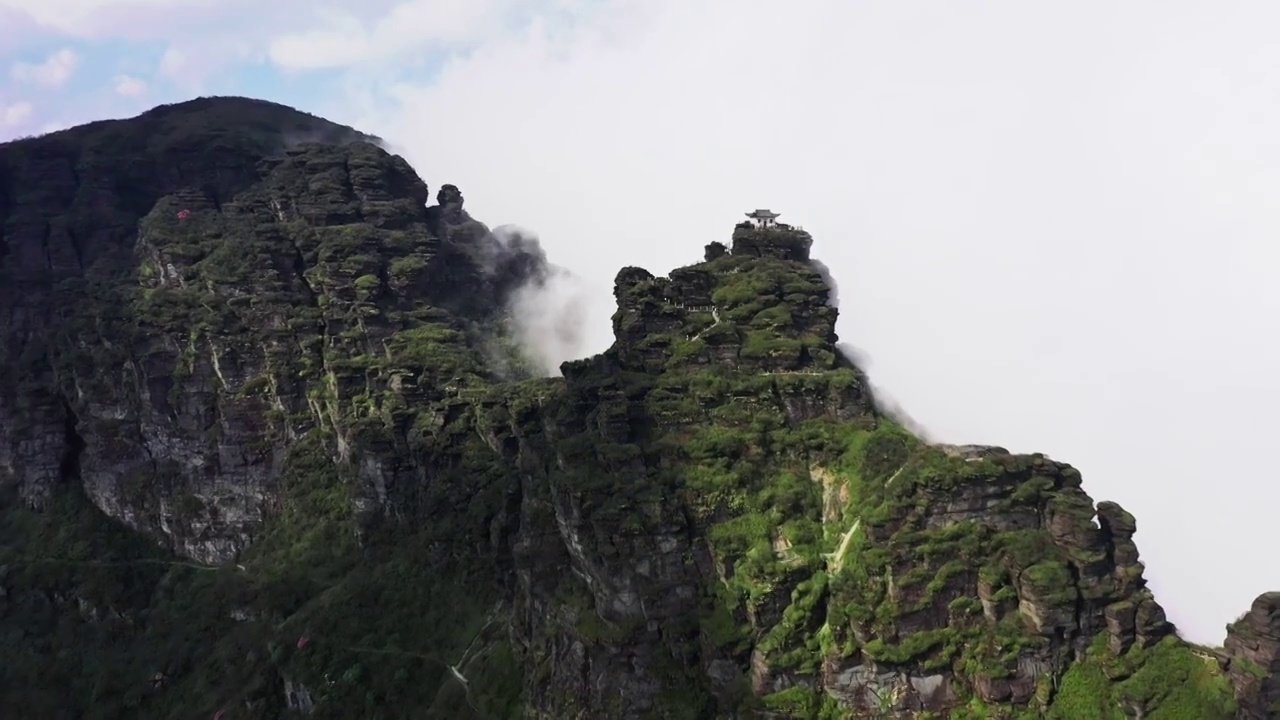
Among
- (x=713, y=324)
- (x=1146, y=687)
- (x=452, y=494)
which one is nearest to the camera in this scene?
(x=1146, y=687)

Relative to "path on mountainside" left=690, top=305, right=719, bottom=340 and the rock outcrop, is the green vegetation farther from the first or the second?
"path on mountainside" left=690, top=305, right=719, bottom=340

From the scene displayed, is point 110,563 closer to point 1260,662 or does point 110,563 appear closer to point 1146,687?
point 1146,687

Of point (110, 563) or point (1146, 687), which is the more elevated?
point (1146, 687)

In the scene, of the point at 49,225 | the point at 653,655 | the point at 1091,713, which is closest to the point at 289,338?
the point at 49,225

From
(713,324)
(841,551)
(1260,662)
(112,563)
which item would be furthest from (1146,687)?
(112,563)

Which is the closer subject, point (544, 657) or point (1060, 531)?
point (1060, 531)

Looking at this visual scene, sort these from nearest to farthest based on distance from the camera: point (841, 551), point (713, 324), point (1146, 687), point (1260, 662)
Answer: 1. point (1260, 662)
2. point (1146, 687)
3. point (841, 551)
4. point (713, 324)

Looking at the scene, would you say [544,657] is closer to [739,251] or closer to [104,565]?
[739,251]

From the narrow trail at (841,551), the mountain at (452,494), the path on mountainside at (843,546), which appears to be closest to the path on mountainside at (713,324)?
the mountain at (452,494)
